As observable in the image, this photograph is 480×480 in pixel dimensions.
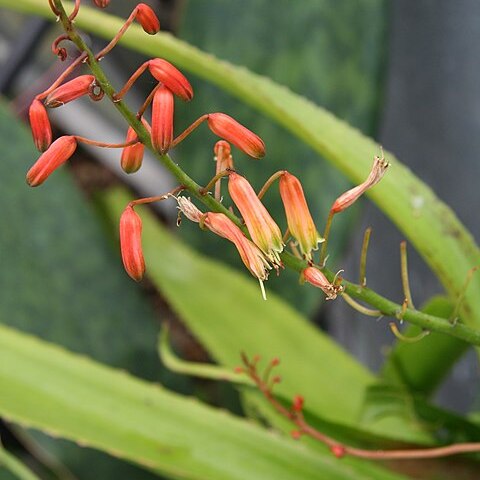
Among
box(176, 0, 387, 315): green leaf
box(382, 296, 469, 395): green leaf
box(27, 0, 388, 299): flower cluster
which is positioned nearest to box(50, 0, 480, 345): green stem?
box(27, 0, 388, 299): flower cluster

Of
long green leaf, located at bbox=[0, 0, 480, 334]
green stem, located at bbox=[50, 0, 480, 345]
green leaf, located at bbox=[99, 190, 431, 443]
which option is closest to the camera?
green stem, located at bbox=[50, 0, 480, 345]

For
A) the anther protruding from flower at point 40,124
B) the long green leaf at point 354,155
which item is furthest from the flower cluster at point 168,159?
the long green leaf at point 354,155

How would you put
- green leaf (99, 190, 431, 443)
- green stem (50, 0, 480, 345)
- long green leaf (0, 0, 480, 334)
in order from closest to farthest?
green stem (50, 0, 480, 345), long green leaf (0, 0, 480, 334), green leaf (99, 190, 431, 443)

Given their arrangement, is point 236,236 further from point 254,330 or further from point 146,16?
point 254,330

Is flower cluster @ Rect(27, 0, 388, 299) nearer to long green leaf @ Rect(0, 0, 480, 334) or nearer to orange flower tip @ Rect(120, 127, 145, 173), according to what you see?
orange flower tip @ Rect(120, 127, 145, 173)

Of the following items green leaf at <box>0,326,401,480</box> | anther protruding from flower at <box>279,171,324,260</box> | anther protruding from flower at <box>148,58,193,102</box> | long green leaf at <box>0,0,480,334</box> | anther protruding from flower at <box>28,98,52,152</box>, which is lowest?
green leaf at <box>0,326,401,480</box>

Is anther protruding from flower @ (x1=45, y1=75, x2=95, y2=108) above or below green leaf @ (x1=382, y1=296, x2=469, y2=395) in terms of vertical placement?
below

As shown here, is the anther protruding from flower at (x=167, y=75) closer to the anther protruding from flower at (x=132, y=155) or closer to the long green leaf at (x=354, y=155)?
the anther protruding from flower at (x=132, y=155)
